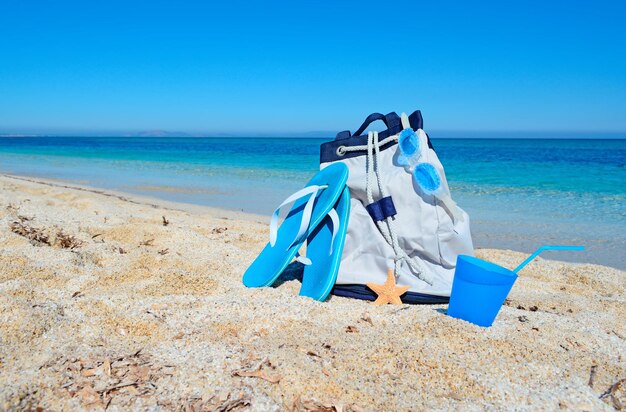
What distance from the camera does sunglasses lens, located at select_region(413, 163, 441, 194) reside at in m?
2.66

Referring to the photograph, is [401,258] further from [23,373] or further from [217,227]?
[217,227]

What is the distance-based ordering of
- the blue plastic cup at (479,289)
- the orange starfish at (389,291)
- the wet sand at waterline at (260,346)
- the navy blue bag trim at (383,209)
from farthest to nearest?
1. the navy blue bag trim at (383,209)
2. the orange starfish at (389,291)
3. the blue plastic cup at (479,289)
4. the wet sand at waterline at (260,346)

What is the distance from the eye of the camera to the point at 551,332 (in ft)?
6.93

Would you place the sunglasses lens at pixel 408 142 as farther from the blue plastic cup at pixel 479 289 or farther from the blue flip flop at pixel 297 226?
the blue plastic cup at pixel 479 289

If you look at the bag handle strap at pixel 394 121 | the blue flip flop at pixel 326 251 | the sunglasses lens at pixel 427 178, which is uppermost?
the bag handle strap at pixel 394 121

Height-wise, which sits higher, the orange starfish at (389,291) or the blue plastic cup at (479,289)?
the blue plastic cup at (479,289)

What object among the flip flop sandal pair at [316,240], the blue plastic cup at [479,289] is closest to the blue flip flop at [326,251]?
the flip flop sandal pair at [316,240]

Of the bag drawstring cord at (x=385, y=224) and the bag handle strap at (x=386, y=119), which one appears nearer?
the bag drawstring cord at (x=385, y=224)

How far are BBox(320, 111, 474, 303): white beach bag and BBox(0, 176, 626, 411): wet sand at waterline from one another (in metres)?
0.18

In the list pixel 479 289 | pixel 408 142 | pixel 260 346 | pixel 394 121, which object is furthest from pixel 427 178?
pixel 260 346

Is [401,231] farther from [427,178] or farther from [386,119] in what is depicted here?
[386,119]

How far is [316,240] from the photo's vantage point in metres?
2.84

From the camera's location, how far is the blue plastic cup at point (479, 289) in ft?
6.39

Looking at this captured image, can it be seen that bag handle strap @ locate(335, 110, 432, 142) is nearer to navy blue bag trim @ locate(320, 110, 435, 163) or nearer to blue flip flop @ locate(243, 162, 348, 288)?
navy blue bag trim @ locate(320, 110, 435, 163)
